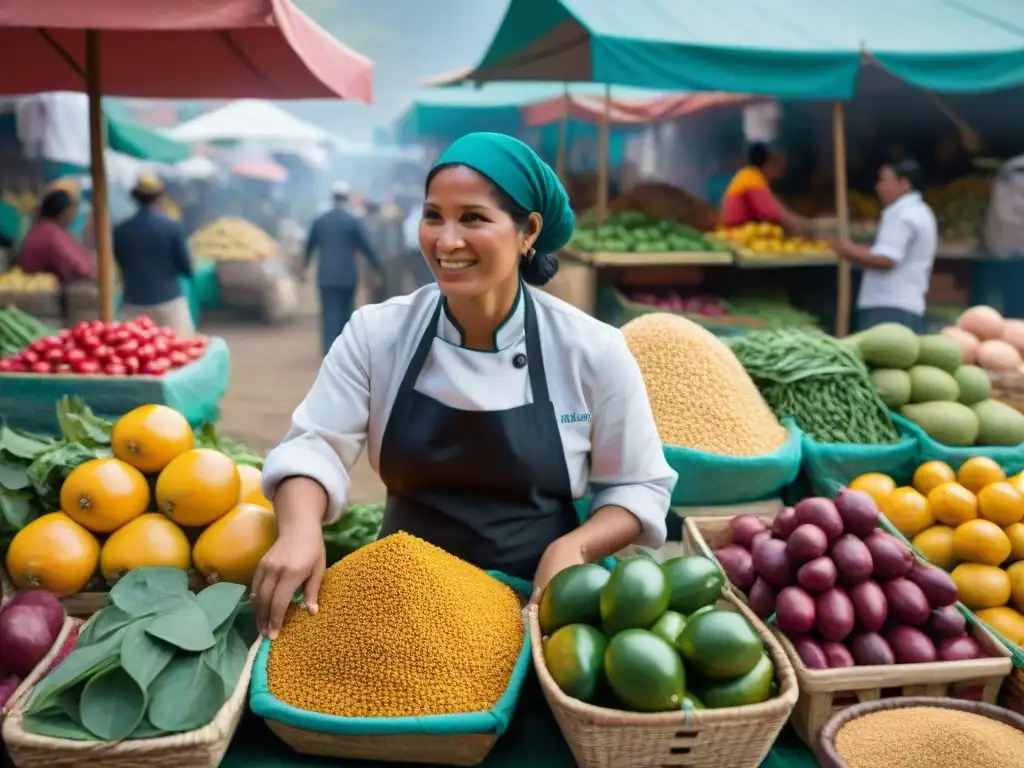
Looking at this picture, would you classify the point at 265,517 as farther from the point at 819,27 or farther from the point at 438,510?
the point at 819,27

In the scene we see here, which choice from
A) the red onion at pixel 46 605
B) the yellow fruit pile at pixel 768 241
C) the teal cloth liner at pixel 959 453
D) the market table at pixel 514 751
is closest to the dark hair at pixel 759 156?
the yellow fruit pile at pixel 768 241

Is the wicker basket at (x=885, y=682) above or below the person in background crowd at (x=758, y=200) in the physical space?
below

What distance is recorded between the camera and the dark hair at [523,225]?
1.59m

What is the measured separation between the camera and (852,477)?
2660 mm

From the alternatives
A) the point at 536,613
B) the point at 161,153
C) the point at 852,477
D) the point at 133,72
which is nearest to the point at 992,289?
the point at 852,477

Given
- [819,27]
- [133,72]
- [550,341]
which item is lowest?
[550,341]

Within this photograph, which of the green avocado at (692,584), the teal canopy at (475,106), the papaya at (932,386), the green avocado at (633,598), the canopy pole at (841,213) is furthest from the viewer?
the teal canopy at (475,106)

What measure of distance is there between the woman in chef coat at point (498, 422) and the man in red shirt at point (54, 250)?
6.45m

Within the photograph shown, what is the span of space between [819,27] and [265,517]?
4759 millimetres

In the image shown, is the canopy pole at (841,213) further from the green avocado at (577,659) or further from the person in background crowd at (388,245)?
the person in background crowd at (388,245)

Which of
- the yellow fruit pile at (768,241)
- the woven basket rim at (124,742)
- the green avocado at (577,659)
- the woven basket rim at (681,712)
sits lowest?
the woven basket rim at (124,742)

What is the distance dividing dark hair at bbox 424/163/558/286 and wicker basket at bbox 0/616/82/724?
100 cm

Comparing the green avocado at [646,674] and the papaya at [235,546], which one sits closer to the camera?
the green avocado at [646,674]

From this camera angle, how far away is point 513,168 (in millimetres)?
1599
